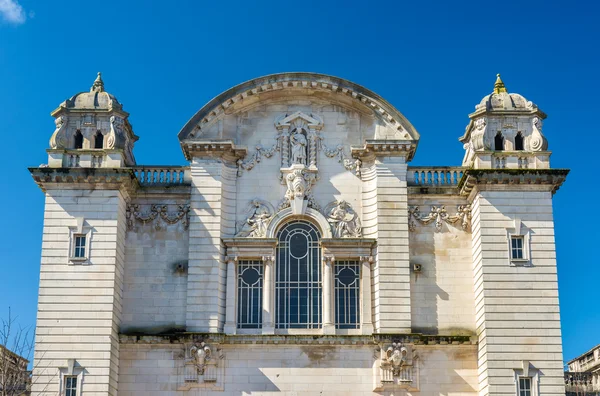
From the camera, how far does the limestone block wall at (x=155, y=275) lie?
3141 cm

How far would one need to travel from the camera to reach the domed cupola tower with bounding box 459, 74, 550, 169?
32062mm

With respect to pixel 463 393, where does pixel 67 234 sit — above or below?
above

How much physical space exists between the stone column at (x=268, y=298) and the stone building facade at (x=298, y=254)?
5 centimetres

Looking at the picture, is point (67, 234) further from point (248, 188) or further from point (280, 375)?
point (280, 375)

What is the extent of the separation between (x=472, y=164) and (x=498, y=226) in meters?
2.68

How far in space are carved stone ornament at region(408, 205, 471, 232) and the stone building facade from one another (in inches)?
3.0

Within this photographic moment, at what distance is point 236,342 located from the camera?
30.8m

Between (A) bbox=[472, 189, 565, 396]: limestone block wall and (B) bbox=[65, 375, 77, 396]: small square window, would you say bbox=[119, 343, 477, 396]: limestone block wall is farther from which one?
(B) bbox=[65, 375, 77, 396]: small square window

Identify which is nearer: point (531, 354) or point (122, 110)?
point (531, 354)

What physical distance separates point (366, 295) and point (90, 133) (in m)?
10.9

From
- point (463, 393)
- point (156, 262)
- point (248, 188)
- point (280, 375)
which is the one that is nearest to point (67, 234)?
point (156, 262)

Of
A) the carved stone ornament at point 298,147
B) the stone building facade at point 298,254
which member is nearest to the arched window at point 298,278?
the stone building facade at point 298,254

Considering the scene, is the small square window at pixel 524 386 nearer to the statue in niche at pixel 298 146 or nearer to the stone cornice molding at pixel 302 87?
the stone cornice molding at pixel 302 87

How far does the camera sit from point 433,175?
109 feet
